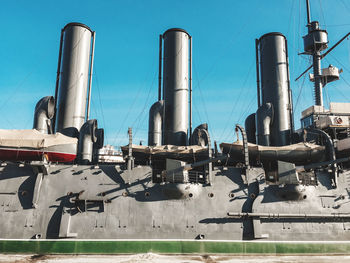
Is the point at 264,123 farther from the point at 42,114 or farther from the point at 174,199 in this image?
the point at 42,114

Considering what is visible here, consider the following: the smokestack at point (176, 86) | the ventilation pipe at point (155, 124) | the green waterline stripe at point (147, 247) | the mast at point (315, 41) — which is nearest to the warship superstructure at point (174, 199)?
the green waterline stripe at point (147, 247)

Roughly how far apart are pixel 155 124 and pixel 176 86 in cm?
396

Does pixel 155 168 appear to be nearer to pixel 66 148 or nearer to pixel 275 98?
pixel 66 148

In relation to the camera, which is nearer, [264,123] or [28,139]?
[28,139]

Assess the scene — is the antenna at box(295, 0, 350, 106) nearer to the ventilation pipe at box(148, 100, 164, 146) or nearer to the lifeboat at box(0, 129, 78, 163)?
the ventilation pipe at box(148, 100, 164, 146)

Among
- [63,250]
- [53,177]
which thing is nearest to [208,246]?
[63,250]

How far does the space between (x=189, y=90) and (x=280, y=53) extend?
26.2ft

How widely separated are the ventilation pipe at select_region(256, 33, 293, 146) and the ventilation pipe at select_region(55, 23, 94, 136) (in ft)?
44.4

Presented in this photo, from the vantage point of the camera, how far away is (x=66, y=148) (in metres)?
14.9

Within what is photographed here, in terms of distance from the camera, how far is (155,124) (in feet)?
63.7

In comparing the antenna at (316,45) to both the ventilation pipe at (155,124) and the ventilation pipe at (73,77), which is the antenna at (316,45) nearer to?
the ventilation pipe at (155,124)

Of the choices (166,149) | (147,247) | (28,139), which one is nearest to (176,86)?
(166,149)

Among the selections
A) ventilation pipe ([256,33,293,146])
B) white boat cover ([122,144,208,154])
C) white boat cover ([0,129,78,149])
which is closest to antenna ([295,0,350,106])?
ventilation pipe ([256,33,293,146])

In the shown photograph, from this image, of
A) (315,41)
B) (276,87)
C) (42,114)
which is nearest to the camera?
(42,114)
